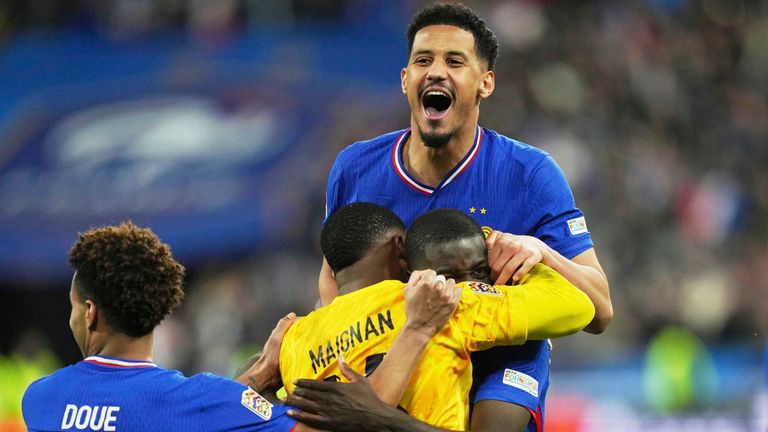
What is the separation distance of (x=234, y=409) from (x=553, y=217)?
4.84 feet

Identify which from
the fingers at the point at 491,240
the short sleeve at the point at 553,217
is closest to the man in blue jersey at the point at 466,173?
the short sleeve at the point at 553,217

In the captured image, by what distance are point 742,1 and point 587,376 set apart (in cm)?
700

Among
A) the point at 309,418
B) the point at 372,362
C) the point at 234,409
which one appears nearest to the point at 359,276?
the point at 372,362

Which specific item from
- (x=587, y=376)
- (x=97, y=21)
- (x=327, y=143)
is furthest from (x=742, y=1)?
(x=97, y=21)

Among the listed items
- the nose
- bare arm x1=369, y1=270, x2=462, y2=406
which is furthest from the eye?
the nose

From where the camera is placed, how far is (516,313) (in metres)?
3.61

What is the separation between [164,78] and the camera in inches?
526

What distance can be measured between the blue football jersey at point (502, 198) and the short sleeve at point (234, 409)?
80cm

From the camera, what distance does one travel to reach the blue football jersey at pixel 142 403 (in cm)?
348

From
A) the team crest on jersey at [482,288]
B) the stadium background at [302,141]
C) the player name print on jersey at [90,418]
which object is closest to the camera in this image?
the player name print on jersey at [90,418]

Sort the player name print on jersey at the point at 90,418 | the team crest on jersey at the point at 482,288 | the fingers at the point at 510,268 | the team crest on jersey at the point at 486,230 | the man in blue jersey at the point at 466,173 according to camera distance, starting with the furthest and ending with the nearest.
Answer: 1. the man in blue jersey at the point at 466,173
2. the team crest on jersey at the point at 486,230
3. the fingers at the point at 510,268
4. the team crest on jersey at the point at 482,288
5. the player name print on jersey at the point at 90,418

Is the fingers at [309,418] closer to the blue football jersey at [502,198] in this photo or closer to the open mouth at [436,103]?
the blue football jersey at [502,198]

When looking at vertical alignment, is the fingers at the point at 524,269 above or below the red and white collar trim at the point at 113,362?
above

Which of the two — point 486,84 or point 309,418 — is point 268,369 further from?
point 486,84
